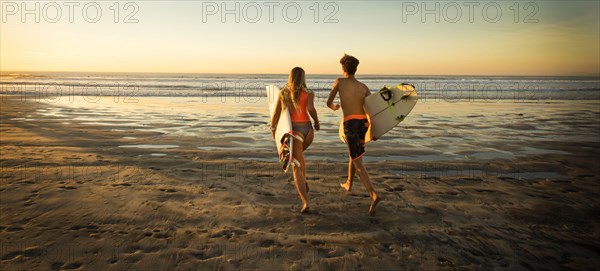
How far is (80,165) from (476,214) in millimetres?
6820

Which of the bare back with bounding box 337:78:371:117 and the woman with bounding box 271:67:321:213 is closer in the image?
the woman with bounding box 271:67:321:213

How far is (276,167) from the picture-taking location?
7066mm

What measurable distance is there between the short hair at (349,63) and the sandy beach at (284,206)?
1.85 metres

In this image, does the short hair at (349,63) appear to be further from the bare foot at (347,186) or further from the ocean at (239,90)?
the ocean at (239,90)

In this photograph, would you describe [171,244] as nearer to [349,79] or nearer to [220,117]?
[349,79]

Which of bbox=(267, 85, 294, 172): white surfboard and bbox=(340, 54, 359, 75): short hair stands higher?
bbox=(340, 54, 359, 75): short hair

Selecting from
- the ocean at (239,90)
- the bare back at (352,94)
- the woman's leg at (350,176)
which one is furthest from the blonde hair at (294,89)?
the ocean at (239,90)

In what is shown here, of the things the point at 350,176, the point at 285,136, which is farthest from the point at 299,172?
the point at 350,176

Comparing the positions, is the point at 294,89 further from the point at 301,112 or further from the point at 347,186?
the point at 347,186

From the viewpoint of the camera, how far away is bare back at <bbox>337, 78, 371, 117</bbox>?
4.99 metres

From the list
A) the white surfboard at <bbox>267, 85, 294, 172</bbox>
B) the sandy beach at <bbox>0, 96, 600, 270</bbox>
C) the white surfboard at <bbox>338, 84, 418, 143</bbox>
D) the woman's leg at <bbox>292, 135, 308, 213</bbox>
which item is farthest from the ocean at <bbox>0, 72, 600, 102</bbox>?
the woman's leg at <bbox>292, 135, 308, 213</bbox>

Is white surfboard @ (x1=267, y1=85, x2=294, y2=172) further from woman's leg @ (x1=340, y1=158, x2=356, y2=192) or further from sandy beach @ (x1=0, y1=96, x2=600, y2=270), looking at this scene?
woman's leg @ (x1=340, y1=158, x2=356, y2=192)

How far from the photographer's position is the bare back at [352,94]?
4.99 metres

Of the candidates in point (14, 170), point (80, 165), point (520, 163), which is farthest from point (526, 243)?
point (14, 170)
